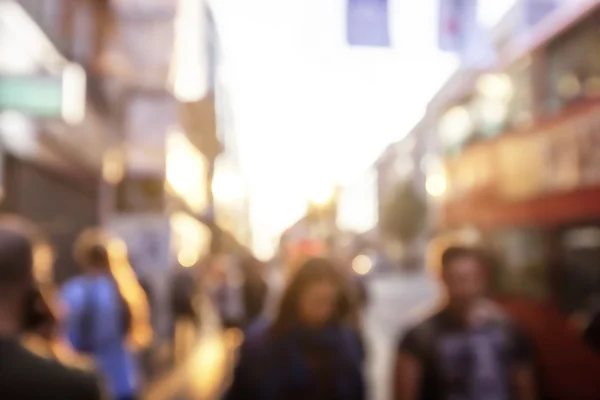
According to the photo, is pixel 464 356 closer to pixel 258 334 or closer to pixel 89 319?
pixel 258 334

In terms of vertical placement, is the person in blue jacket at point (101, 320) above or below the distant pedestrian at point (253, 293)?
above

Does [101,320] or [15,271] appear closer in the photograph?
[15,271]

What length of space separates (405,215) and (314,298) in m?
74.1

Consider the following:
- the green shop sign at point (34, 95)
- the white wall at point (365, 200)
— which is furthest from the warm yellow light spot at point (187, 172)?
the white wall at point (365, 200)

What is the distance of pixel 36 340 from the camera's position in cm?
459

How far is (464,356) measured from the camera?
14.5ft

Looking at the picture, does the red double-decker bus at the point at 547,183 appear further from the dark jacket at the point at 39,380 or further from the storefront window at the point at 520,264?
the dark jacket at the point at 39,380

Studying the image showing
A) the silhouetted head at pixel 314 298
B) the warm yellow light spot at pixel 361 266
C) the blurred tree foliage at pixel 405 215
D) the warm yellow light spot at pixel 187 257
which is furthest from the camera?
the blurred tree foliage at pixel 405 215

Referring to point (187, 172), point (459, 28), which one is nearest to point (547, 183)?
point (459, 28)

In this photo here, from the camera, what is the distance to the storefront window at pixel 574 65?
9.18 m

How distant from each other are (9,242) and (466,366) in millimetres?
2312

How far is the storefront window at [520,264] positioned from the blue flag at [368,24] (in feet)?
8.85

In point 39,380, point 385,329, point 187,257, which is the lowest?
point 385,329

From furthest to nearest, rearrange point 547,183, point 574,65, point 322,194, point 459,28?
point 322,194 < point 459,28 < point 547,183 < point 574,65
